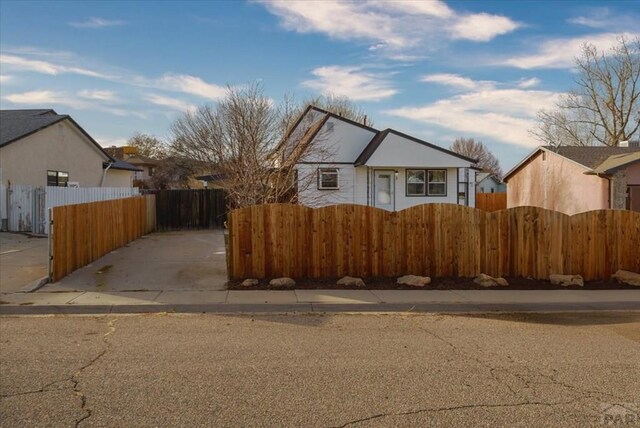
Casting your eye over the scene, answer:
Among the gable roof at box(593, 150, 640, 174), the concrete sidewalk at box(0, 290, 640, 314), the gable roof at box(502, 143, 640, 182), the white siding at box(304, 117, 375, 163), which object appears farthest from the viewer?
the white siding at box(304, 117, 375, 163)

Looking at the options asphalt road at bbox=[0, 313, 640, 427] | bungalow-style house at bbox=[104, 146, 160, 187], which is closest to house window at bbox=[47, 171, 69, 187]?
asphalt road at bbox=[0, 313, 640, 427]

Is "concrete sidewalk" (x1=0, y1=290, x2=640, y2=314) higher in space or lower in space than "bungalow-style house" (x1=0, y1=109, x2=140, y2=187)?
lower

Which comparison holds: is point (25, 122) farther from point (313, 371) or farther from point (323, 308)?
point (313, 371)

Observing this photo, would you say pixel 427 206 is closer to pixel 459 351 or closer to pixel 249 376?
pixel 459 351

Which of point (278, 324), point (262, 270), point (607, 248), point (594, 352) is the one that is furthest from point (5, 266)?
point (607, 248)

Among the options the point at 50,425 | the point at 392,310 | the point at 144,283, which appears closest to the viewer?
the point at 50,425

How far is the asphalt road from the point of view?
13.3 feet

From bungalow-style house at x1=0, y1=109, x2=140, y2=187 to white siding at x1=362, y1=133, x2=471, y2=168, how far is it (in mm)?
14961

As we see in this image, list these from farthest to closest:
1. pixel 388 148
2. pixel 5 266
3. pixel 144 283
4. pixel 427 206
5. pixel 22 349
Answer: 1. pixel 388 148
2. pixel 5 266
3. pixel 427 206
4. pixel 144 283
5. pixel 22 349

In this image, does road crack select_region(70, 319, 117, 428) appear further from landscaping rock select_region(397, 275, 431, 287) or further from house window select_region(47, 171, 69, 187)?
house window select_region(47, 171, 69, 187)

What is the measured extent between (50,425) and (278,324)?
3744 millimetres

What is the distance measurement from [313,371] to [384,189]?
20584 millimetres

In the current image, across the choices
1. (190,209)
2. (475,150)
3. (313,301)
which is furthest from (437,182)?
(475,150)

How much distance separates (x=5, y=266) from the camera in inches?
454
